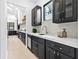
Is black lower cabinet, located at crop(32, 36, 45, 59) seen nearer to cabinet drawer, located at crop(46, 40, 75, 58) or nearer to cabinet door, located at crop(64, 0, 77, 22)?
cabinet drawer, located at crop(46, 40, 75, 58)

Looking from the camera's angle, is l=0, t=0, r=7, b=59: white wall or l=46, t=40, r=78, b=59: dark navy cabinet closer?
l=0, t=0, r=7, b=59: white wall

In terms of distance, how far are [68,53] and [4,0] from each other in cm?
142

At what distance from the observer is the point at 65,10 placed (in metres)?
2.51

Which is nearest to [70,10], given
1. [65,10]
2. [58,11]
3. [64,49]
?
[65,10]

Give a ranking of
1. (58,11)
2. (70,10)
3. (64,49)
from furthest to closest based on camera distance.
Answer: (58,11) < (70,10) < (64,49)

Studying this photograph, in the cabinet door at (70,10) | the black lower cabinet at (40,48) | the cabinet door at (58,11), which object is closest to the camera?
the cabinet door at (70,10)

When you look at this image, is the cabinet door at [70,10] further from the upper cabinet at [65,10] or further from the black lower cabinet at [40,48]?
the black lower cabinet at [40,48]

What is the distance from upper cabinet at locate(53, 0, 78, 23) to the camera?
2.20 metres

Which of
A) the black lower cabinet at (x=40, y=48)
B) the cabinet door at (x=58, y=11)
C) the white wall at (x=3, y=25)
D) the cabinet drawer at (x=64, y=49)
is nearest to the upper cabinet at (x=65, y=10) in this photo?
the cabinet door at (x=58, y=11)

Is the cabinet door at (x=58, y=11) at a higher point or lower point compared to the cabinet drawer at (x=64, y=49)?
higher

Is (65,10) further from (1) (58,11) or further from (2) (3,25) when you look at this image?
(2) (3,25)

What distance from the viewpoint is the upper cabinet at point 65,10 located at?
220 centimetres

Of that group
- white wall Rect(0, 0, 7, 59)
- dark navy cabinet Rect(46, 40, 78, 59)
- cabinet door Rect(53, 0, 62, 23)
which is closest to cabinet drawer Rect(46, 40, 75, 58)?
dark navy cabinet Rect(46, 40, 78, 59)

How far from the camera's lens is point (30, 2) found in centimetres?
648
